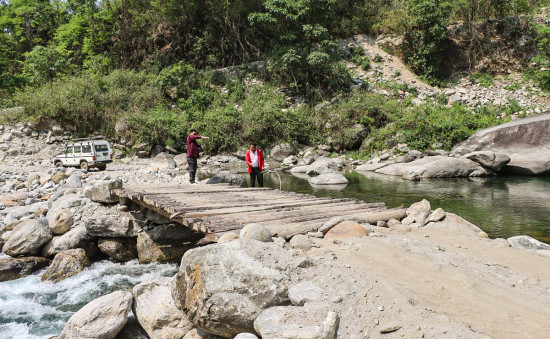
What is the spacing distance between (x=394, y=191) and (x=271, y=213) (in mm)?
8025

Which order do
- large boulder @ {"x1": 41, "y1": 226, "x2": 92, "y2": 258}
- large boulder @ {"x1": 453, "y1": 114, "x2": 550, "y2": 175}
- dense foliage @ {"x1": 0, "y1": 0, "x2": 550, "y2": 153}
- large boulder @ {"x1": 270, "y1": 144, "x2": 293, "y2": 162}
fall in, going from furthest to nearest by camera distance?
dense foliage @ {"x1": 0, "y1": 0, "x2": 550, "y2": 153}, large boulder @ {"x1": 270, "y1": 144, "x2": 293, "y2": 162}, large boulder @ {"x1": 453, "y1": 114, "x2": 550, "y2": 175}, large boulder @ {"x1": 41, "y1": 226, "x2": 92, "y2": 258}

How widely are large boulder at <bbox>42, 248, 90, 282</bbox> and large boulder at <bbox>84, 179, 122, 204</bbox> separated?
163 centimetres

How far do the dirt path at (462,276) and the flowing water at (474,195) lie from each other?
3.06 meters

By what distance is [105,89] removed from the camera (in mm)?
25219

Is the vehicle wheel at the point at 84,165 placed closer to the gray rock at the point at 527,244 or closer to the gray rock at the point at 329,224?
the gray rock at the point at 329,224

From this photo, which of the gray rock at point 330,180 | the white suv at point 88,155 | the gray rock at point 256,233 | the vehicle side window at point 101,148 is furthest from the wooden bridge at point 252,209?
the vehicle side window at point 101,148

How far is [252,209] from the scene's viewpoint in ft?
19.3

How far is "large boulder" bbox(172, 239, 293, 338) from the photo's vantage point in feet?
9.51

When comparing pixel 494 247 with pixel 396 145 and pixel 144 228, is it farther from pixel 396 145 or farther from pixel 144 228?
pixel 396 145

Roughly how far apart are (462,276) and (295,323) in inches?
77.2

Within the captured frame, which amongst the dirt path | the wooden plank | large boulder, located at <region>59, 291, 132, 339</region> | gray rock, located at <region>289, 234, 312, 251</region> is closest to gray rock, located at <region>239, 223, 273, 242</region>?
gray rock, located at <region>289, 234, 312, 251</region>

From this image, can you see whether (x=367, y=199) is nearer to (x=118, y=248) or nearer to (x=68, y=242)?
(x=118, y=248)

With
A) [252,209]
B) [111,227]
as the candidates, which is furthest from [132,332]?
[111,227]

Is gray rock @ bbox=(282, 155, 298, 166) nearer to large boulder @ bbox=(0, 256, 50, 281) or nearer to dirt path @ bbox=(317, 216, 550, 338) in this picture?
large boulder @ bbox=(0, 256, 50, 281)
